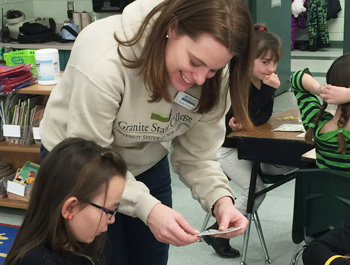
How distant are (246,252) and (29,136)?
1620mm

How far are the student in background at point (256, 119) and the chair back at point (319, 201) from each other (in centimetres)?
78

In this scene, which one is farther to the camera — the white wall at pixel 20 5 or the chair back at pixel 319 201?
the white wall at pixel 20 5

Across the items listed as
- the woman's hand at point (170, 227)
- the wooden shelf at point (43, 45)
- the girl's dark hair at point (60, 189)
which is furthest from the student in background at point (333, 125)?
the wooden shelf at point (43, 45)

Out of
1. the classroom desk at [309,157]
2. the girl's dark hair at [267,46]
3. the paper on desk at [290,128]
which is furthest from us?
the girl's dark hair at [267,46]

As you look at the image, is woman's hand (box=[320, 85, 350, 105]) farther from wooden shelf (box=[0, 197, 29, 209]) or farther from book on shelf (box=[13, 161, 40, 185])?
wooden shelf (box=[0, 197, 29, 209])

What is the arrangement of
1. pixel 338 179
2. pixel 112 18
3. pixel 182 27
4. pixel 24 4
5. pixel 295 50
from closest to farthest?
pixel 182 27, pixel 112 18, pixel 338 179, pixel 24 4, pixel 295 50

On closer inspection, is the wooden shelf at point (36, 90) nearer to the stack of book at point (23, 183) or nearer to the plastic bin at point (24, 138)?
the plastic bin at point (24, 138)

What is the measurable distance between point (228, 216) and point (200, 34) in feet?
1.90

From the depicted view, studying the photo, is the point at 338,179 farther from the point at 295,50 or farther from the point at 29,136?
the point at 295,50

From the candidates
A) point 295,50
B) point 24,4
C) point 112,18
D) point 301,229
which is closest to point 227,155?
point 301,229

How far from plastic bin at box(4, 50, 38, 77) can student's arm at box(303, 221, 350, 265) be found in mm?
2240

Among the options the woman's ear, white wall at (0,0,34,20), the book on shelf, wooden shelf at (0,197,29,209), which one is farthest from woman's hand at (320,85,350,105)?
white wall at (0,0,34,20)

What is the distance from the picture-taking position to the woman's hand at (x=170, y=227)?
134 cm

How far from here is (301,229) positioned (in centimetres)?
207
